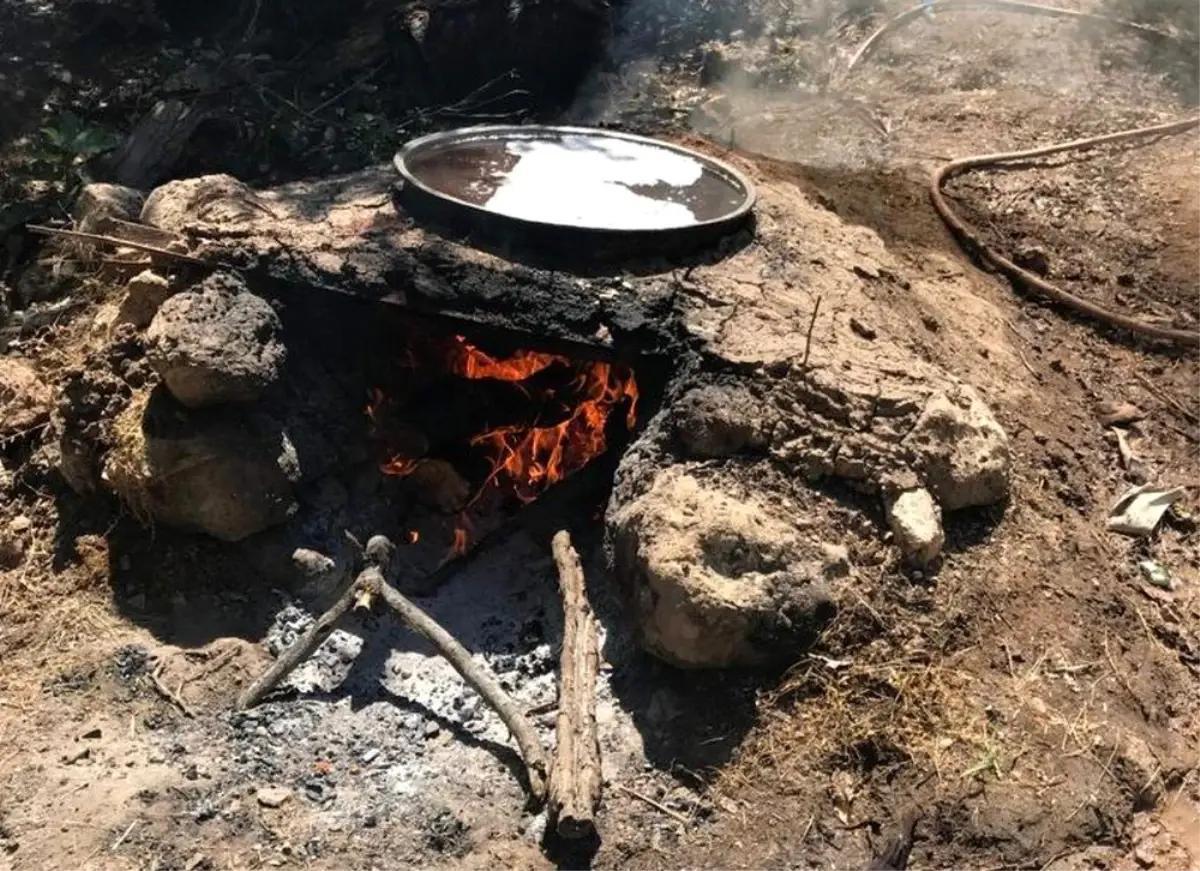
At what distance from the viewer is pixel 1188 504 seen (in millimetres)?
5223

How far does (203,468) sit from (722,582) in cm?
209

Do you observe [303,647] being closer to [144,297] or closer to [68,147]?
[144,297]

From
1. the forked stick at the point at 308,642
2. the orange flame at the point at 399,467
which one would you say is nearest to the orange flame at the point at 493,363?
the orange flame at the point at 399,467

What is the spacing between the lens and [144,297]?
5.02 meters

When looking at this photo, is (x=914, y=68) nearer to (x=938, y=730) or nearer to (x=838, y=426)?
(x=838, y=426)

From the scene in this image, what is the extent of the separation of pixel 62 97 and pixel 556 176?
4.04 m

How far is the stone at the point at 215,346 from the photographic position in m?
4.44

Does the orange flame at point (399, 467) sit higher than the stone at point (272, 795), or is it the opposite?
the orange flame at point (399, 467)

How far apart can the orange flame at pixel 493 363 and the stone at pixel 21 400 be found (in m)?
1.90

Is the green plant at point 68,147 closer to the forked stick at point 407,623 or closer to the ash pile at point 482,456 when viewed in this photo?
the ash pile at point 482,456

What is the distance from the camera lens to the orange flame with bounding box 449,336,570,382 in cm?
516

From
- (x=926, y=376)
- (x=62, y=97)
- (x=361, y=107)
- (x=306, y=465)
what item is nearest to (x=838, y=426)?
(x=926, y=376)

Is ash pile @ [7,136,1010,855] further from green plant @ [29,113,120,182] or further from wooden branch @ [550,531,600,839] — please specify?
green plant @ [29,113,120,182]

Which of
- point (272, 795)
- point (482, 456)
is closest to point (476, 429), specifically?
point (482, 456)
